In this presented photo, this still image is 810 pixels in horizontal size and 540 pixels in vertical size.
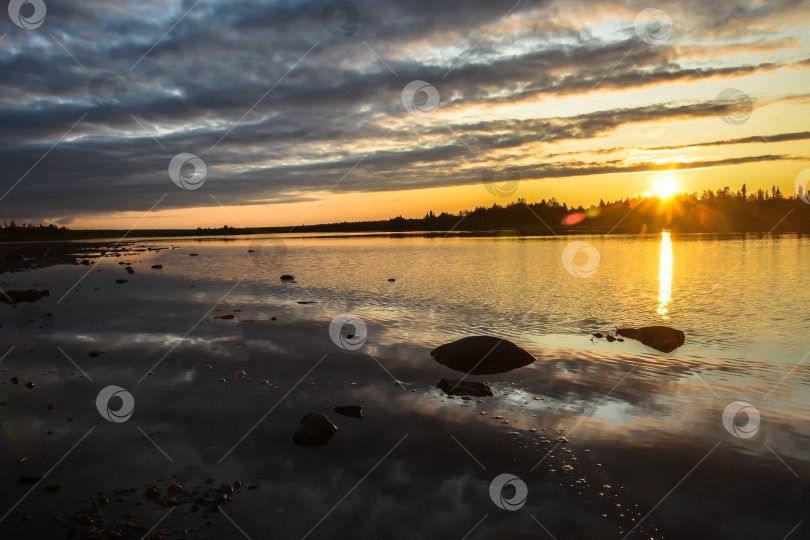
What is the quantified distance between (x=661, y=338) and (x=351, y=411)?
1191cm

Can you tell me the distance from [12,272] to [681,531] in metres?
53.9

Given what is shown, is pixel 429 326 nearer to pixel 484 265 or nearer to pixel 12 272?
pixel 484 265

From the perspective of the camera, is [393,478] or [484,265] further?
[484,265]

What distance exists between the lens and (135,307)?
982 inches

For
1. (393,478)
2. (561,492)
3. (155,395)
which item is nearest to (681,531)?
(561,492)

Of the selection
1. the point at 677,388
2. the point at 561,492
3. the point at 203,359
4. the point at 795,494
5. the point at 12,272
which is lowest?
the point at 12,272

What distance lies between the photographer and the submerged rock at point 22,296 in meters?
26.2
